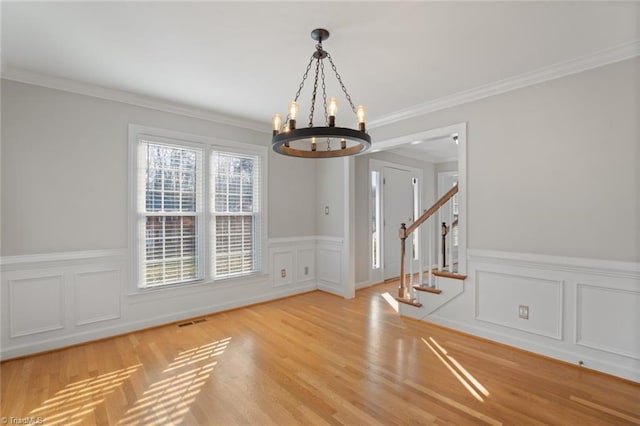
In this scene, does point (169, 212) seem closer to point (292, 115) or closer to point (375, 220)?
point (292, 115)

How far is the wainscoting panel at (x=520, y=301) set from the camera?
2850mm

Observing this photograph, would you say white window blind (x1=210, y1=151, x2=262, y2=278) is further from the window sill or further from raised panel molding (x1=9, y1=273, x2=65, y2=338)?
raised panel molding (x1=9, y1=273, x2=65, y2=338)

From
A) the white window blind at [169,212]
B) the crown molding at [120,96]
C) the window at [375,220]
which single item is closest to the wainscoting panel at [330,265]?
the window at [375,220]

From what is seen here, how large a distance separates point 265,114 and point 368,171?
7.43 ft

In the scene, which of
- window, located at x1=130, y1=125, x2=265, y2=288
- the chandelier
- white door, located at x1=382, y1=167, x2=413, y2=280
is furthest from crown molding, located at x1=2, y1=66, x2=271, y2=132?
white door, located at x1=382, y1=167, x2=413, y2=280

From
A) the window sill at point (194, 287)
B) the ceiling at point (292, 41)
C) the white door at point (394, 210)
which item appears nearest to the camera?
the ceiling at point (292, 41)

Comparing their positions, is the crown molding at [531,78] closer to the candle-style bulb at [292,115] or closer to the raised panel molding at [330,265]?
the candle-style bulb at [292,115]

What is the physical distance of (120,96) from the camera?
11.2ft

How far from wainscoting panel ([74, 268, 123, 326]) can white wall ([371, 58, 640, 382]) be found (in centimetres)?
385

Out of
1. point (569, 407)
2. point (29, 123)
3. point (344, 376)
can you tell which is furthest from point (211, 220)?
point (569, 407)

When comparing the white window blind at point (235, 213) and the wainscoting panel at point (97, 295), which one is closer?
the wainscoting panel at point (97, 295)

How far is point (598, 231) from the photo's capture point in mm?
2641

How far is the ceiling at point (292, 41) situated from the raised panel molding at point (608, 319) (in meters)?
2.05

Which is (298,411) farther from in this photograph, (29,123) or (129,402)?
(29,123)
